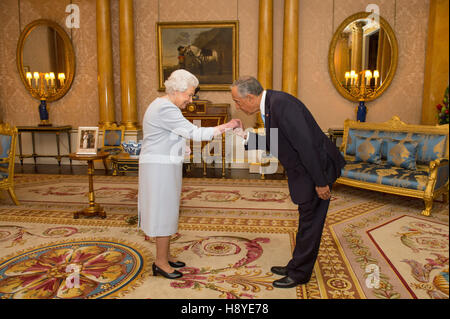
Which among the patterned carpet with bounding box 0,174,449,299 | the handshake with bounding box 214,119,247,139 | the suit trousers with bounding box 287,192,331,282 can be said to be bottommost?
the patterned carpet with bounding box 0,174,449,299

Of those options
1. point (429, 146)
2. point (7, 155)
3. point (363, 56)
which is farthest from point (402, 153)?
point (7, 155)

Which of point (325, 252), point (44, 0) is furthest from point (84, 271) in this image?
point (44, 0)

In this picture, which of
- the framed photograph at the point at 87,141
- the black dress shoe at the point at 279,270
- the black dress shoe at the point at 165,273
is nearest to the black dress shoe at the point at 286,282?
the black dress shoe at the point at 279,270

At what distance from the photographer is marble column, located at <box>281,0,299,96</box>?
22.8 feet

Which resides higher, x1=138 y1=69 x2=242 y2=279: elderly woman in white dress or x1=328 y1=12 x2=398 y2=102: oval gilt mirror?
x1=328 y1=12 x2=398 y2=102: oval gilt mirror

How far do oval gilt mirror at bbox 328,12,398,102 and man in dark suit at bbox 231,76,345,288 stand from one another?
5225 millimetres

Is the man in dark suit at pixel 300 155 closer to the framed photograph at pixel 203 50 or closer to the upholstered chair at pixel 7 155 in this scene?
the upholstered chair at pixel 7 155

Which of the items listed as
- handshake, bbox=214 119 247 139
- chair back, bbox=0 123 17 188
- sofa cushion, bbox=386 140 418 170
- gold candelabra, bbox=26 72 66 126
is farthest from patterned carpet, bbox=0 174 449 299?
gold candelabra, bbox=26 72 66 126

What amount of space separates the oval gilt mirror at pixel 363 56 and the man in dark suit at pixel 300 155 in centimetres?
523

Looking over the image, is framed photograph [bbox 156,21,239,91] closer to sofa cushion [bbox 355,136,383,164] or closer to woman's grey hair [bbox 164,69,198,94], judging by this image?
sofa cushion [bbox 355,136,383,164]

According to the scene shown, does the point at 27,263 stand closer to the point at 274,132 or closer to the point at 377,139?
the point at 274,132

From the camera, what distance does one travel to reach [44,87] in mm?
8141

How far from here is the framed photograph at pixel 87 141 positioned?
4172 millimetres
